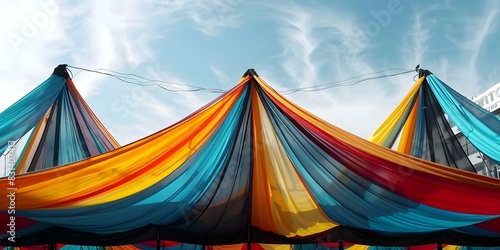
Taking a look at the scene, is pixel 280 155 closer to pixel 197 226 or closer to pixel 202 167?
pixel 202 167

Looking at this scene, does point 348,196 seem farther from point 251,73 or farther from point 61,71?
point 61,71

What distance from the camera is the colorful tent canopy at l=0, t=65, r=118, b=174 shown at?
15.8ft

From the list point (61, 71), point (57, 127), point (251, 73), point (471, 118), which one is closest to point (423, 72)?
point (471, 118)

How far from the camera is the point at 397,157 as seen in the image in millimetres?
4352

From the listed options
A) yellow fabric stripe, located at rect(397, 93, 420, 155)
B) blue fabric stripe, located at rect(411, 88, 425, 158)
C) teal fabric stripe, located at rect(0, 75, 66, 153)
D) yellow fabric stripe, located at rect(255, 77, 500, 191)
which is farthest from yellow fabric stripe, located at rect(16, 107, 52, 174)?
blue fabric stripe, located at rect(411, 88, 425, 158)

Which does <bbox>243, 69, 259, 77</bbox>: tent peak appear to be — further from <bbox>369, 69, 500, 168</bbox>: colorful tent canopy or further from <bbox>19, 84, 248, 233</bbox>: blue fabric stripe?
<bbox>369, 69, 500, 168</bbox>: colorful tent canopy

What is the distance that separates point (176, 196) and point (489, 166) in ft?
12.1

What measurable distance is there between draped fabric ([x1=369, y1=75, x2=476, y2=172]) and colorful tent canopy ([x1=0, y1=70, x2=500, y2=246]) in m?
0.96

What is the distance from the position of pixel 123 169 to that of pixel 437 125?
347cm

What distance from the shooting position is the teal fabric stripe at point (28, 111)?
4430 mm

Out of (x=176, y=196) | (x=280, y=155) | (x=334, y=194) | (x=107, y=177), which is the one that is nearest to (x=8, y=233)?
(x=107, y=177)

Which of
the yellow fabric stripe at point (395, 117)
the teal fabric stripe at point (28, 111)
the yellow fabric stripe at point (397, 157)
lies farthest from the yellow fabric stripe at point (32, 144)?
the yellow fabric stripe at point (395, 117)

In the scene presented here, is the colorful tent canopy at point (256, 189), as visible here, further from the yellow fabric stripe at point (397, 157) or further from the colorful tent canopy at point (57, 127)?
the colorful tent canopy at point (57, 127)

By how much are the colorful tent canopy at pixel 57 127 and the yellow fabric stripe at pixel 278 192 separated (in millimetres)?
2019
